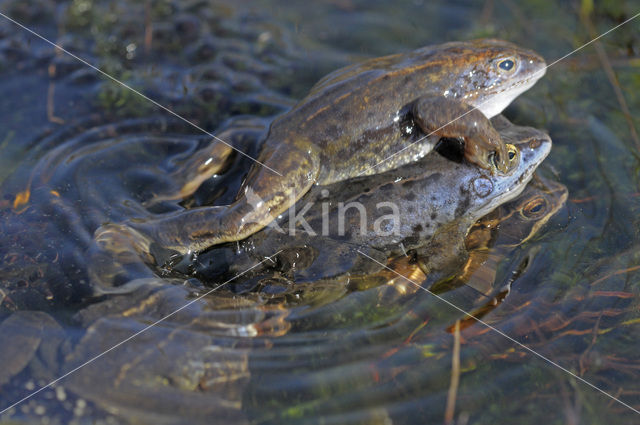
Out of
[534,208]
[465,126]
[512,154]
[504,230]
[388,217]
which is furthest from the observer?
[534,208]

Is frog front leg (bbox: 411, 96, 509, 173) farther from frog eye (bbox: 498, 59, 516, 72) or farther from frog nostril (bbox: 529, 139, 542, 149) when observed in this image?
frog eye (bbox: 498, 59, 516, 72)

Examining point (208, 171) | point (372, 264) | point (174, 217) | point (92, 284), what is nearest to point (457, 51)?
point (372, 264)

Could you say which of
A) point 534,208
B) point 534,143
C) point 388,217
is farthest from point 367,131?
point 534,208

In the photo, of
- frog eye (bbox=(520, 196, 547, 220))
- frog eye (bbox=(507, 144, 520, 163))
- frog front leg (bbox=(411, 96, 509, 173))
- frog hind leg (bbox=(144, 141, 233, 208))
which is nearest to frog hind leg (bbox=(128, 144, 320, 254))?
frog hind leg (bbox=(144, 141, 233, 208))

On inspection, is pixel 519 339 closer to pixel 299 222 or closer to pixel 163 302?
pixel 299 222

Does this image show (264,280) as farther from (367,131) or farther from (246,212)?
(367,131)

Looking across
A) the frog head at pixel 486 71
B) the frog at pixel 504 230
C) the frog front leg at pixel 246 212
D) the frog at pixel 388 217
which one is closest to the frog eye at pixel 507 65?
the frog head at pixel 486 71
